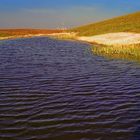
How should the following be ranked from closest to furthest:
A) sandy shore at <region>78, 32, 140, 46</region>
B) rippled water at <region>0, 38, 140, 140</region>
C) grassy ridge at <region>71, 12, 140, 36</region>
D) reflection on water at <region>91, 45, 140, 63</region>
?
rippled water at <region>0, 38, 140, 140</region> → reflection on water at <region>91, 45, 140, 63</region> → sandy shore at <region>78, 32, 140, 46</region> → grassy ridge at <region>71, 12, 140, 36</region>

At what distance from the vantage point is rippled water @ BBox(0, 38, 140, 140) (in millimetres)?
11125

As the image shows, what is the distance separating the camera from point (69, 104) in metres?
14.5

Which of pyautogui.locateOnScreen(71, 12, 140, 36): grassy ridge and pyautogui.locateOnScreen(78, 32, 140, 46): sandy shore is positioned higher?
pyautogui.locateOnScreen(71, 12, 140, 36): grassy ridge


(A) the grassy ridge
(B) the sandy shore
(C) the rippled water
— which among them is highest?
(A) the grassy ridge

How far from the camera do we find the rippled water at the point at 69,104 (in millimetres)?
11125

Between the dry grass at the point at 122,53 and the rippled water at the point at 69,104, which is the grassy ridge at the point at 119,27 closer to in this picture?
the dry grass at the point at 122,53

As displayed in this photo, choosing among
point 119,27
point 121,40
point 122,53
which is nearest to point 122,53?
point 122,53

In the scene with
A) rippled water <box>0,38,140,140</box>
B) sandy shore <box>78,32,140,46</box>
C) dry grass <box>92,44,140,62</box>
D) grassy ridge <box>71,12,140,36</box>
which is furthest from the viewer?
grassy ridge <box>71,12,140,36</box>

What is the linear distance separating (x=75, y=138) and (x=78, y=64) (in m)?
18.4

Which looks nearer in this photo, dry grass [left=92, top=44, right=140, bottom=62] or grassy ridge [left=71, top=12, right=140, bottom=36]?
dry grass [left=92, top=44, right=140, bottom=62]

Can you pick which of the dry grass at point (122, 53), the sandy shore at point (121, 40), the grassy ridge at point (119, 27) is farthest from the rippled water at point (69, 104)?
the grassy ridge at point (119, 27)

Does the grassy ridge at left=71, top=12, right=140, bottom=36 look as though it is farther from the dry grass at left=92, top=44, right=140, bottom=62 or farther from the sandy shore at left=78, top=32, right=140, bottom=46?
the dry grass at left=92, top=44, right=140, bottom=62

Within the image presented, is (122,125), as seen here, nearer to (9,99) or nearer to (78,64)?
(9,99)

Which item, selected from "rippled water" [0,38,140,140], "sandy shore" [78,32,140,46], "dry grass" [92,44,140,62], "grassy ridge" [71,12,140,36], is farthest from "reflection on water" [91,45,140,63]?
"grassy ridge" [71,12,140,36]
